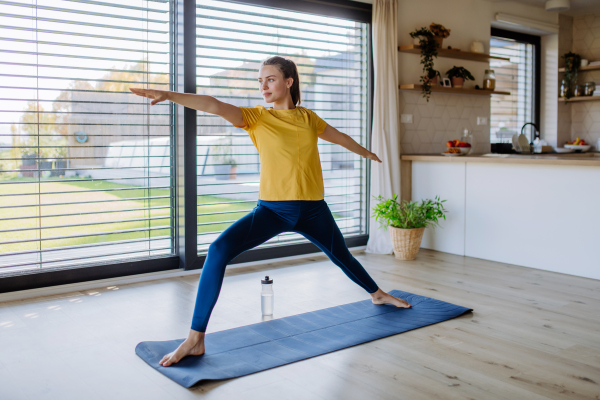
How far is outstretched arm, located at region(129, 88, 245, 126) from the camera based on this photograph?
2.14 metres

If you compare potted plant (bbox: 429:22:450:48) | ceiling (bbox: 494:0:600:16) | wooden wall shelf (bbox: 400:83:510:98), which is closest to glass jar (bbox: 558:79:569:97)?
ceiling (bbox: 494:0:600:16)

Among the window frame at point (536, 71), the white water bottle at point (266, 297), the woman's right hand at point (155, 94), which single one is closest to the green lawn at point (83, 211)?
the white water bottle at point (266, 297)

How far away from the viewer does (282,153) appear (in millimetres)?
2479

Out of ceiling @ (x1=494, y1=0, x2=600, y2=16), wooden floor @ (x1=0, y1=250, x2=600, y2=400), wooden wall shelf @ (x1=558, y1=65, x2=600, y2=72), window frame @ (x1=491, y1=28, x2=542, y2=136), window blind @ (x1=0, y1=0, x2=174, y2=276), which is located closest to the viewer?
wooden floor @ (x1=0, y1=250, x2=600, y2=400)

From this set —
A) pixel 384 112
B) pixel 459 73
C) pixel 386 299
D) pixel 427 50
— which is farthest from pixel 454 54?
pixel 386 299

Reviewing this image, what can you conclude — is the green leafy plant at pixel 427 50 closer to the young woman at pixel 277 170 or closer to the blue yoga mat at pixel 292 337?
the blue yoga mat at pixel 292 337

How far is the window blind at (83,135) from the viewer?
10.6ft

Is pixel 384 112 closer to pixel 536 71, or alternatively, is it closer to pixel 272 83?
pixel 272 83

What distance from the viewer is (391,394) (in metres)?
1.96

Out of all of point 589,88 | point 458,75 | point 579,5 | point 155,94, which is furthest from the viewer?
point 589,88

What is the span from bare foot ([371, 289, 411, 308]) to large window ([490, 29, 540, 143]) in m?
3.63

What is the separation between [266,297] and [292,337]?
37 cm

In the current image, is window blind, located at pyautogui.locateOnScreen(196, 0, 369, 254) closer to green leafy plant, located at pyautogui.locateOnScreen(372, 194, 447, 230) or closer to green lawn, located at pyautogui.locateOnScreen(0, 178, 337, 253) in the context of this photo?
green lawn, located at pyautogui.locateOnScreen(0, 178, 337, 253)

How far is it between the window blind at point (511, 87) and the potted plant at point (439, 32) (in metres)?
1.35
